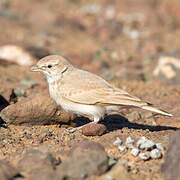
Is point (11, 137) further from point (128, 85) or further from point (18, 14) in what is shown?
point (18, 14)

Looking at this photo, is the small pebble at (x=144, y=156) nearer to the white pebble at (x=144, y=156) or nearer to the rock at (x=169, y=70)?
the white pebble at (x=144, y=156)

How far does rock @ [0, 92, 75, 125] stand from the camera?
6.56m

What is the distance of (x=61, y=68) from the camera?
6473 mm

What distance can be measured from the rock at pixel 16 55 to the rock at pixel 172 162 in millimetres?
7934

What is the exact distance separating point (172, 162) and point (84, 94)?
2.20m

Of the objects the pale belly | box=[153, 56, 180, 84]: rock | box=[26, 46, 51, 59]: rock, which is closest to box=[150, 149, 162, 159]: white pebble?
the pale belly

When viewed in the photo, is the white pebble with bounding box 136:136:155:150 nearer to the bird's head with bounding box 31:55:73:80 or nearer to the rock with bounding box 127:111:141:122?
the bird's head with bounding box 31:55:73:80

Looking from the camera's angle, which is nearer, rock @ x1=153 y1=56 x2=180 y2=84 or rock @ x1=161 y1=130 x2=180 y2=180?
rock @ x1=161 y1=130 x2=180 y2=180

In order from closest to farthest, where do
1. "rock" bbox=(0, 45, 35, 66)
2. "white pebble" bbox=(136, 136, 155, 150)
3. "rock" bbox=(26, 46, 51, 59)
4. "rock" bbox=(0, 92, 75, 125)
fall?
"white pebble" bbox=(136, 136, 155, 150), "rock" bbox=(0, 92, 75, 125), "rock" bbox=(0, 45, 35, 66), "rock" bbox=(26, 46, 51, 59)

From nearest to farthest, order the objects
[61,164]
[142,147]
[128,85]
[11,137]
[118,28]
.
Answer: [61,164] → [142,147] → [11,137] → [128,85] → [118,28]

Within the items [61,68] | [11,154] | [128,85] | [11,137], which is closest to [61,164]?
[11,154]

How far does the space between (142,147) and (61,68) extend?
218 centimetres

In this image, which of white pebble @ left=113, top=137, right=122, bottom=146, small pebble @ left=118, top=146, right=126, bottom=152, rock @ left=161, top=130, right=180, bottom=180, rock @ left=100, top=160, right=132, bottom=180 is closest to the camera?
rock @ left=161, top=130, right=180, bottom=180

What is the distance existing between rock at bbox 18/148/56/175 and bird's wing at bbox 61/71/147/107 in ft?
5.57
